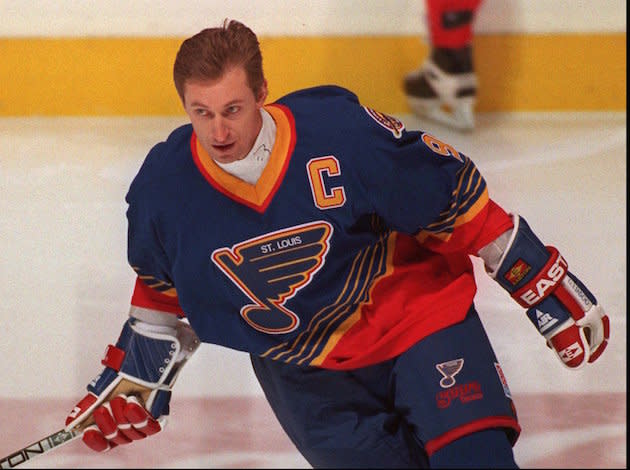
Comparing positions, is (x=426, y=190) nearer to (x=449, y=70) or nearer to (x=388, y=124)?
(x=388, y=124)

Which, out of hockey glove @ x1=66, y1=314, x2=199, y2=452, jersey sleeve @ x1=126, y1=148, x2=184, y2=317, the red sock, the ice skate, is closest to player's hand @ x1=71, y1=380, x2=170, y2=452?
hockey glove @ x1=66, y1=314, x2=199, y2=452

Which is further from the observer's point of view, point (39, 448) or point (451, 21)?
point (451, 21)

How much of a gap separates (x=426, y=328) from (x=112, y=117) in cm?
81

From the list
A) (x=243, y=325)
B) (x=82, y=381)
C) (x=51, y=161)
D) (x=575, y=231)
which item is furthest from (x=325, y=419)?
(x=575, y=231)

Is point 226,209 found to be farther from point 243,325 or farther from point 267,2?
point 267,2

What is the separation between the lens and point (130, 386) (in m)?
2.14

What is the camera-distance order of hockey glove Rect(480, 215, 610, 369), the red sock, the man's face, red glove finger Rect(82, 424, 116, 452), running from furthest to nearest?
the red sock → red glove finger Rect(82, 424, 116, 452) → hockey glove Rect(480, 215, 610, 369) → the man's face

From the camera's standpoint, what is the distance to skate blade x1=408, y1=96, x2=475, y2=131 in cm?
314

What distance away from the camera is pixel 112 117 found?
2451 millimetres

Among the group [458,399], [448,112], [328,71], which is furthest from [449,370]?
[448,112]

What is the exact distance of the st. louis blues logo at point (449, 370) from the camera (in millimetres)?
1985

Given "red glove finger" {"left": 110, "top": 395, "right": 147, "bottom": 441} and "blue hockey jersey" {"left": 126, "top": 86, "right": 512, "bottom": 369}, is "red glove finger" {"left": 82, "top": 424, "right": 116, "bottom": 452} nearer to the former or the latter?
"red glove finger" {"left": 110, "top": 395, "right": 147, "bottom": 441}

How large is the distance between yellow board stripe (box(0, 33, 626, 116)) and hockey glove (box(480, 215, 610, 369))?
51 cm

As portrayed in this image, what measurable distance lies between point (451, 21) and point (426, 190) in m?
1.51
